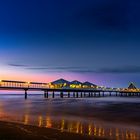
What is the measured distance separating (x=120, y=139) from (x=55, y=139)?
3645mm

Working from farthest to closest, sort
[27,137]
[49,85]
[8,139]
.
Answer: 1. [49,85]
2. [27,137]
3. [8,139]

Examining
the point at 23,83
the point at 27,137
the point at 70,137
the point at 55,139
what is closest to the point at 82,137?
the point at 70,137

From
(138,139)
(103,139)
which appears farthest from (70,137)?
(138,139)

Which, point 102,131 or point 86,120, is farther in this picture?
point 86,120

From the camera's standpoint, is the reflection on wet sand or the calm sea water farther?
the calm sea water

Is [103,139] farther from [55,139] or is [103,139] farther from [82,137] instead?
→ [55,139]

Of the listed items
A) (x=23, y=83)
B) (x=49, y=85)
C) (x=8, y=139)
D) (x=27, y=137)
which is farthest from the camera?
(x=49, y=85)

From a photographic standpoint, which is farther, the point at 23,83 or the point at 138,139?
the point at 23,83

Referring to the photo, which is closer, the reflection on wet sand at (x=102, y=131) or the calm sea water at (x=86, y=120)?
the reflection on wet sand at (x=102, y=131)

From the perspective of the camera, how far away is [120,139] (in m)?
15.6

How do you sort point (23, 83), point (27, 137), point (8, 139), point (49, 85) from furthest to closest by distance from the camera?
point (49, 85), point (23, 83), point (27, 137), point (8, 139)

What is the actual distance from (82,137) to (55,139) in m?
1.82

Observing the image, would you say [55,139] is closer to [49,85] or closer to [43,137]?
[43,137]

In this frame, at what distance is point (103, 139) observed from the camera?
15.3 m
